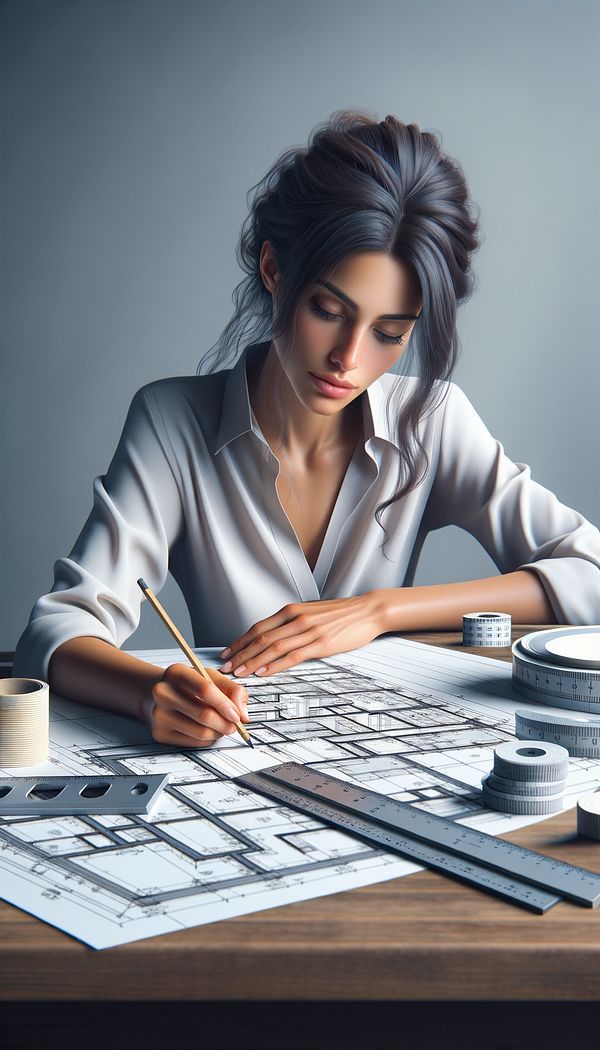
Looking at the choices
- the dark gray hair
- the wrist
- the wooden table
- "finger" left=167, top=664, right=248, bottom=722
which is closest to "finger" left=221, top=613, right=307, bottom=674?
the wrist

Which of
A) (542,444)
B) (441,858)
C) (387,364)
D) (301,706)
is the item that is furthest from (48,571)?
(441,858)

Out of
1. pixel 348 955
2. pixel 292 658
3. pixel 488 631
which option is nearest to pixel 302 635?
pixel 292 658

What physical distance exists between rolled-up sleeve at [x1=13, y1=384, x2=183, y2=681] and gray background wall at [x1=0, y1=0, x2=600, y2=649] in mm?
1871

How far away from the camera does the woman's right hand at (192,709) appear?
2.95 feet

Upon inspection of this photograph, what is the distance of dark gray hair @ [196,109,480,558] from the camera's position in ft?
4.61

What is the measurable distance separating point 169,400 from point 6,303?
6.71 ft

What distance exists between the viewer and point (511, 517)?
175 centimetres

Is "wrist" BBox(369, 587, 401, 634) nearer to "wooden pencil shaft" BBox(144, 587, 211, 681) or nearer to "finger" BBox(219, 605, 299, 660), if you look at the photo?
"finger" BBox(219, 605, 299, 660)

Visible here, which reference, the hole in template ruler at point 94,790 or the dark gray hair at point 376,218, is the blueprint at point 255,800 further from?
the dark gray hair at point 376,218

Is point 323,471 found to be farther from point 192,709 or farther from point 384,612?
point 192,709

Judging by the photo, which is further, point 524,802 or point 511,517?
point 511,517

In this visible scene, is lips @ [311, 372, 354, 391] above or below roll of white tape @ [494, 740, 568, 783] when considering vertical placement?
above

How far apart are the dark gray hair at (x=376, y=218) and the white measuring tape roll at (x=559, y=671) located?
0.57 meters

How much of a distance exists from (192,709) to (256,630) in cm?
39
